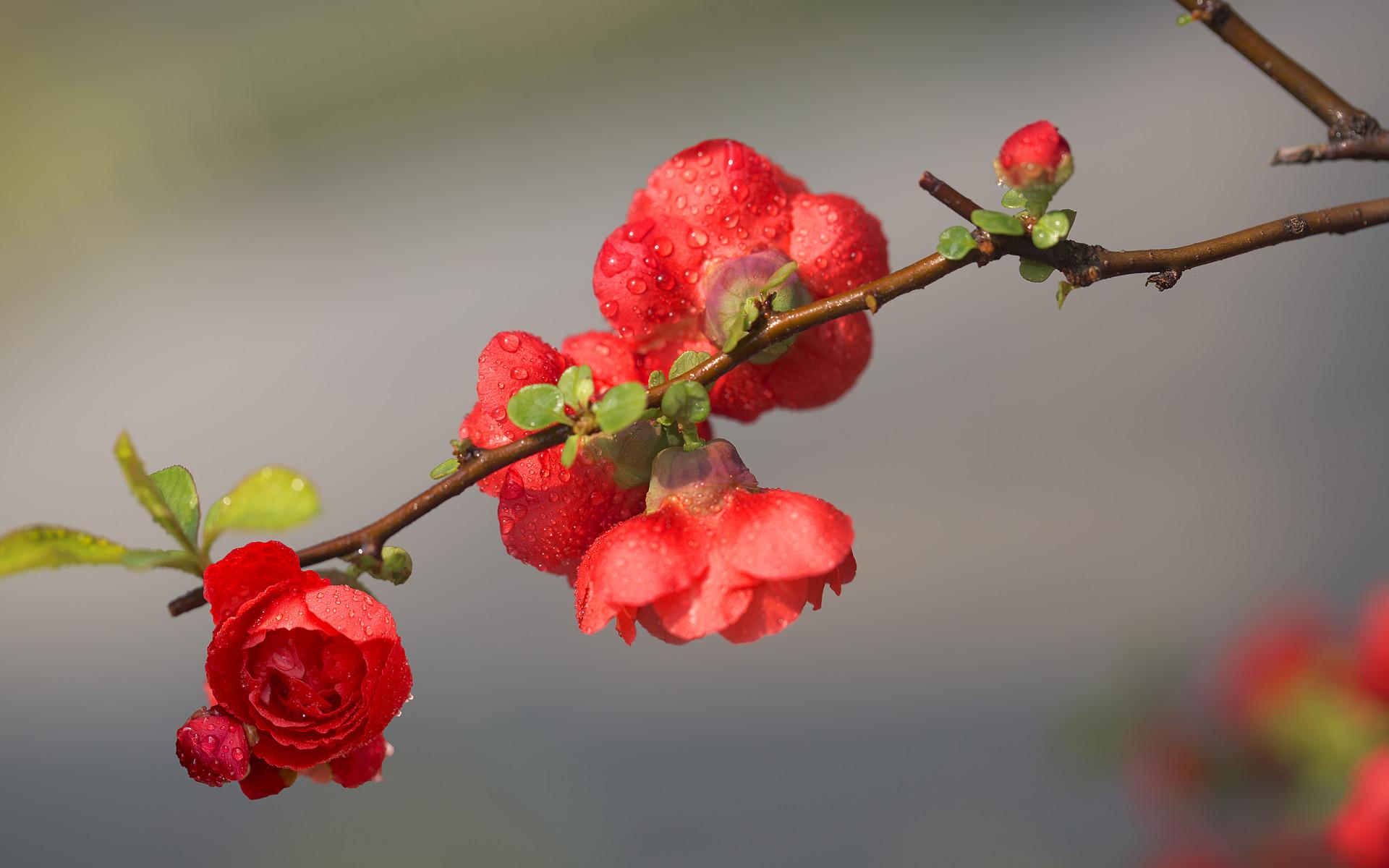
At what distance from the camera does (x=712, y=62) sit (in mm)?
1754

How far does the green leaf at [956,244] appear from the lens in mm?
233

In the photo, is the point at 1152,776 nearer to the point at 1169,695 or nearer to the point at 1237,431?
the point at 1169,695

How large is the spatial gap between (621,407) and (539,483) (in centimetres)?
5

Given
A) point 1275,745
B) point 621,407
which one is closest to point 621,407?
point 621,407

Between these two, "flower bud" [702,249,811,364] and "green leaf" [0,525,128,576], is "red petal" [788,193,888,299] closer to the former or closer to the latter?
"flower bud" [702,249,811,364]

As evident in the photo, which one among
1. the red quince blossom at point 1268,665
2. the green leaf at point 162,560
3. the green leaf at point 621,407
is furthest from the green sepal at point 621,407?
the red quince blossom at point 1268,665

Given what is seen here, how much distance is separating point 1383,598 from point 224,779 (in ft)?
1.49

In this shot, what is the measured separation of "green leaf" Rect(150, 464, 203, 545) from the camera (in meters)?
0.26

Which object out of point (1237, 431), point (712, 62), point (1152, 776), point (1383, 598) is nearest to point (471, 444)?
point (1383, 598)

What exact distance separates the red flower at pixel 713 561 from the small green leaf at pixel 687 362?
1.0 inches

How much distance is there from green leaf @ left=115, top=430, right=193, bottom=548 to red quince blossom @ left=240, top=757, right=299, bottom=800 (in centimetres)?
6

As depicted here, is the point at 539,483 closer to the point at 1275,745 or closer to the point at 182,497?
the point at 182,497

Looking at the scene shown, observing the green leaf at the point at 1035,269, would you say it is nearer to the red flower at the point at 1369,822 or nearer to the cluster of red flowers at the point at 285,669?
the cluster of red flowers at the point at 285,669

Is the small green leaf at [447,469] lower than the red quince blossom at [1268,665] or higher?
higher
